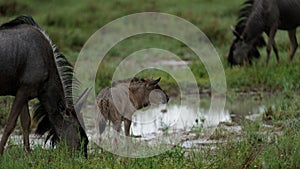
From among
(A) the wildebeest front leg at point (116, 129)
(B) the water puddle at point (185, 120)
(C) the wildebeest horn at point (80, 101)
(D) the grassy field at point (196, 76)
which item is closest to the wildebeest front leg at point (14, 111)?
(D) the grassy field at point (196, 76)

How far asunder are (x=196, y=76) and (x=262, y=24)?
1.99 metres

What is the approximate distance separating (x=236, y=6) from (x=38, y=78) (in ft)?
49.4

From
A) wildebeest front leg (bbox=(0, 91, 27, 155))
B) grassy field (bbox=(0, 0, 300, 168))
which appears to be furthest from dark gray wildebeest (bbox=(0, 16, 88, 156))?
grassy field (bbox=(0, 0, 300, 168))

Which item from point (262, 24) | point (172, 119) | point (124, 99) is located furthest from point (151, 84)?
point (262, 24)

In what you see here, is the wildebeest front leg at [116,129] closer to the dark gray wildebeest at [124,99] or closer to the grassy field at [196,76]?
the dark gray wildebeest at [124,99]

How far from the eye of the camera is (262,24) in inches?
547

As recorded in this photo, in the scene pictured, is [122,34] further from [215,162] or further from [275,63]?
[215,162]

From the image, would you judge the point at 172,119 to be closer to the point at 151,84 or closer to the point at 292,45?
the point at 151,84

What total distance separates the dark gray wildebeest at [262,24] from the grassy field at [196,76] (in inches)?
13.4

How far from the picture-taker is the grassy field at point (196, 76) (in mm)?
6477

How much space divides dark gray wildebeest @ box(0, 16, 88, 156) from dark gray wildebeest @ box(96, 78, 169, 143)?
0.53m

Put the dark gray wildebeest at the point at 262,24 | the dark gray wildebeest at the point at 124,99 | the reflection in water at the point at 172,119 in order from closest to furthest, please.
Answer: the dark gray wildebeest at the point at 124,99 → the reflection in water at the point at 172,119 → the dark gray wildebeest at the point at 262,24

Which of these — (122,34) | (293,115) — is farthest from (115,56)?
(293,115)

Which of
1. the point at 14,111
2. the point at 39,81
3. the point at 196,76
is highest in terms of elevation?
the point at 196,76
